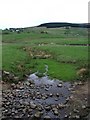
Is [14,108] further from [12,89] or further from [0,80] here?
[0,80]

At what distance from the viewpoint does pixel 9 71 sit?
101ft

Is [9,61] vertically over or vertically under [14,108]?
over

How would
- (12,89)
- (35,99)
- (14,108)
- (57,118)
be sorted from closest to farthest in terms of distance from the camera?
(57,118) < (14,108) < (35,99) < (12,89)

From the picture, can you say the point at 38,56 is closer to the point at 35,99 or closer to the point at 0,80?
the point at 0,80

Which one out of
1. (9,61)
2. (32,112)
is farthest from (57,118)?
(9,61)

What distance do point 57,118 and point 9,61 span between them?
17.8 meters

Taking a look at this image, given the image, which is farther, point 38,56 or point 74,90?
point 38,56

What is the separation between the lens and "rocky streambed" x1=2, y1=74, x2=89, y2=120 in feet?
64.6

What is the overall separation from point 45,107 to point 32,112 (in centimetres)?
132

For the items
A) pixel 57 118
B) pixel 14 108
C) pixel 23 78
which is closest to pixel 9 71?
pixel 23 78

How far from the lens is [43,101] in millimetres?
22781

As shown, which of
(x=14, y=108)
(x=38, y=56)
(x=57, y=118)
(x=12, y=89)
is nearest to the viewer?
(x=57, y=118)

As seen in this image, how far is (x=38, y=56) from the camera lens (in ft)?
147

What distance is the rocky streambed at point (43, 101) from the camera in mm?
Answer: 19688
